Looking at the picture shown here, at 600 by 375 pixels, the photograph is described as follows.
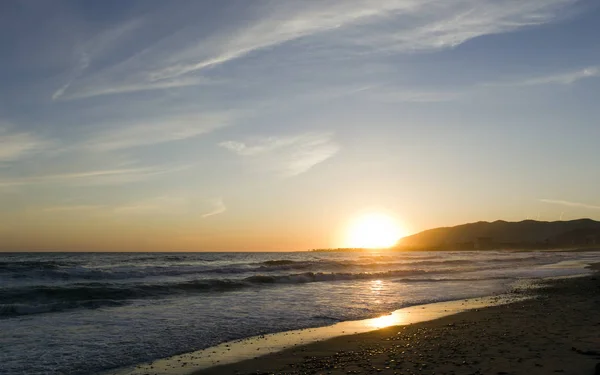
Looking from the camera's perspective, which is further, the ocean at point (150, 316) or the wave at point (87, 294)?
the wave at point (87, 294)

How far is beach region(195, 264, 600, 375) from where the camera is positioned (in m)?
8.76

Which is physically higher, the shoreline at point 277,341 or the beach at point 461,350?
the beach at point 461,350

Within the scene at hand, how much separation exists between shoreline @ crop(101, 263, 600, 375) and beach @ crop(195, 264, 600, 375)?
51mm

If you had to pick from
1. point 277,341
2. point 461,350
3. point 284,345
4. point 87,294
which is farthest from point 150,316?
point 461,350

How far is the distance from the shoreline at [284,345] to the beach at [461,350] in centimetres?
5

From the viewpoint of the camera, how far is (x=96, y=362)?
10.5 metres

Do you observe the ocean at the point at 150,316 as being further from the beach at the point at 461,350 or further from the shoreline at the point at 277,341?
the beach at the point at 461,350

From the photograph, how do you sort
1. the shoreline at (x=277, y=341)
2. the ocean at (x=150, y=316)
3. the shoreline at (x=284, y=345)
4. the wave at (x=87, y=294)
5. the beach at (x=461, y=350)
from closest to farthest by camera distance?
the beach at (x=461, y=350) → the shoreline at (x=284, y=345) → the shoreline at (x=277, y=341) → the ocean at (x=150, y=316) → the wave at (x=87, y=294)

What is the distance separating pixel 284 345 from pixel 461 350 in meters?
4.44

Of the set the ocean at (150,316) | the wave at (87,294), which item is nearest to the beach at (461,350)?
the ocean at (150,316)

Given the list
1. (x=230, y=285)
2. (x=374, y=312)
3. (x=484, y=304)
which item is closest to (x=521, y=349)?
(x=374, y=312)

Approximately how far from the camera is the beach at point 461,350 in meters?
8.76

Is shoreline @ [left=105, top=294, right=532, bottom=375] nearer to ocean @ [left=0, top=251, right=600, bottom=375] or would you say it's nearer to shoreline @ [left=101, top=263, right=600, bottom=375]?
shoreline @ [left=101, top=263, right=600, bottom=375]

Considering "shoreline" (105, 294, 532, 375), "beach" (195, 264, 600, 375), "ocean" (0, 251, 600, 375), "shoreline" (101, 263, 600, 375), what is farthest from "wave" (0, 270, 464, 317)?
"beach" (195, 264, 600, 375)
